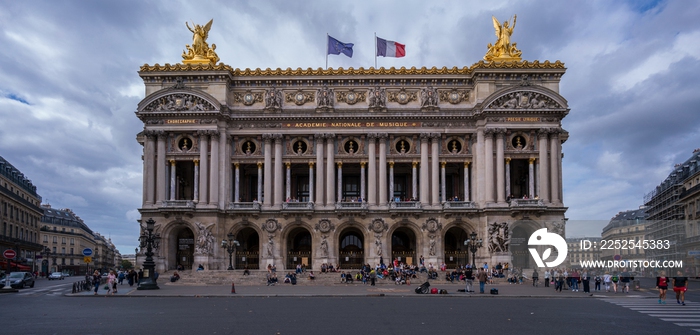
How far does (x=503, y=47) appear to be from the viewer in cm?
7000

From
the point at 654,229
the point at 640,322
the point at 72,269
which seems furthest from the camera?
the point at 72,269

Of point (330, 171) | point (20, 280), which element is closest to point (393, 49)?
point (330, 171)

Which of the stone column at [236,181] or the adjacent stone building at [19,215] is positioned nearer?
the stone column at [236,181]

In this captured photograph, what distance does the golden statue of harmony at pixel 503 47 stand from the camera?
2739 inches

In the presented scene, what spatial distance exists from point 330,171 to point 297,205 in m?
4.69

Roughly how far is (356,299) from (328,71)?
35.5m

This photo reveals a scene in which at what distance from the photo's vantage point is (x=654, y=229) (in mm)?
62750

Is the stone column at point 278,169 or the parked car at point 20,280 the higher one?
the stone column at point 278,169

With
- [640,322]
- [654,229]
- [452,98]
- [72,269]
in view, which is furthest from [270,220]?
[72,269]

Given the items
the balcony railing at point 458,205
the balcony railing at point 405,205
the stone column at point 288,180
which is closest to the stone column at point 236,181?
the stone column at point 288,180

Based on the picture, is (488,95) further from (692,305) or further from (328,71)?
(692,305)

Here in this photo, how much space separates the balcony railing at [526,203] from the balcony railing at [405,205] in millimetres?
8994

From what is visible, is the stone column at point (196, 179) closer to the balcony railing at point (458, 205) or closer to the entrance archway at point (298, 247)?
the entrance archway at point (298, 247)

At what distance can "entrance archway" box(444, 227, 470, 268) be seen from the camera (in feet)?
226
